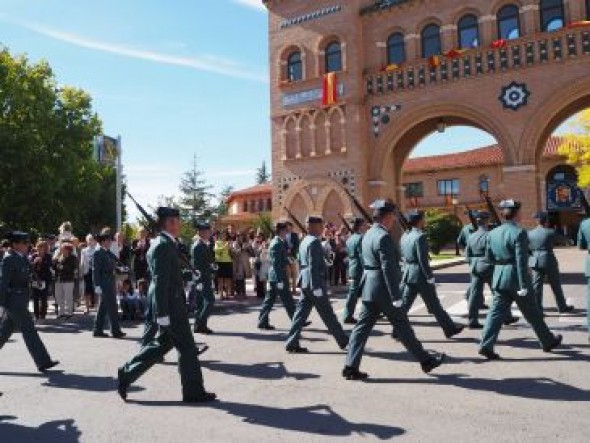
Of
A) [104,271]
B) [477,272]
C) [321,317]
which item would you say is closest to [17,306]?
[104,271]

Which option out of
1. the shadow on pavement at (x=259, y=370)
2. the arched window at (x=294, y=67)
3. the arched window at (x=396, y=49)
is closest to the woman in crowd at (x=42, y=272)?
the shadow on pavement at (x=259, y=370)

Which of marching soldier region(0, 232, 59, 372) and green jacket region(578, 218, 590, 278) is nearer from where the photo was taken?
marching soldier region(0, 232, 59, 372)

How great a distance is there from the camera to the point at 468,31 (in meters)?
23.8

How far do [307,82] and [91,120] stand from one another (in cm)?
1584

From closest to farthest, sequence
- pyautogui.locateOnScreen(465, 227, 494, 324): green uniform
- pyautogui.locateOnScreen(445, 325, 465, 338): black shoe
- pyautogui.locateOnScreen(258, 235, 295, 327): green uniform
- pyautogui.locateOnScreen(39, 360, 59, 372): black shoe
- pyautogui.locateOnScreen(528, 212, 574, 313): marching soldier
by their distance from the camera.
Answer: pyautogui.locateOnScreen(39, 360, 59, 372): black shoe, pyautogui.locateOnScreen(445, 325, 465, 338): black shoe, pyautogui.locateOnScreen(465, 227, 494, 324): green uniform, pyautogui.locateOnScreen(258, 235, 295, 327): green uniform, pyautogui.locateOnScreen(528, 212, 574, 313): marching soldier

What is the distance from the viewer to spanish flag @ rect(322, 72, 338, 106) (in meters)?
25.8

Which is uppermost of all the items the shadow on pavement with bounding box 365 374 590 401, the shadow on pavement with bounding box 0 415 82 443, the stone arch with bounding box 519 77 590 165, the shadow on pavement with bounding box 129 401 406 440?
the stone arch with bounding box 519 77 590 165

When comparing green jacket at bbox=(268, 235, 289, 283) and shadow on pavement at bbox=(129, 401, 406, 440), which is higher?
green jacket at bbox=(268, 235, 289, 283)

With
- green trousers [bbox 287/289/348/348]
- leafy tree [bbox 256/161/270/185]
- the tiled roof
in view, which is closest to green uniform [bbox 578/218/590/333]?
green trousers [bbox 287/289/348/348]

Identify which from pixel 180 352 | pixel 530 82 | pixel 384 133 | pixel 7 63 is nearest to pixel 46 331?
pixel 180 352

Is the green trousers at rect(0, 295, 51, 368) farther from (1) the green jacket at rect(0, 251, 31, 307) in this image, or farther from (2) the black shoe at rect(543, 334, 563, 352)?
(2) the black shoe at rect(543, 334, 563, 352)

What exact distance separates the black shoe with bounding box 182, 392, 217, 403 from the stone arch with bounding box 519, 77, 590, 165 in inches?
738

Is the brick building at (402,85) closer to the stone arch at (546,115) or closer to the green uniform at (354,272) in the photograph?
the stone arch at (546,115)

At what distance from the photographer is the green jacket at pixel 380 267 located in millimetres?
6891
